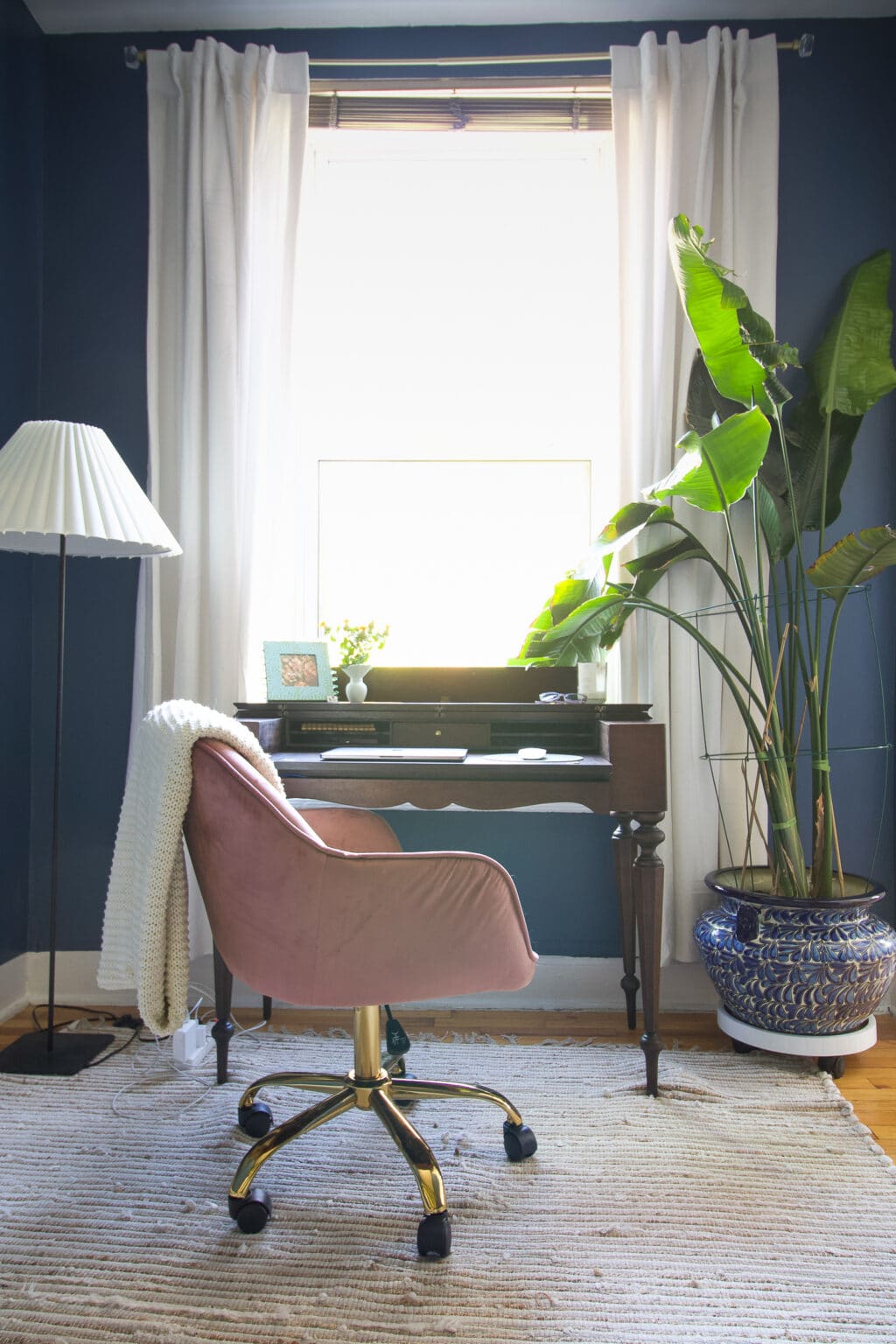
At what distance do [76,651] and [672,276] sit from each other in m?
2.05

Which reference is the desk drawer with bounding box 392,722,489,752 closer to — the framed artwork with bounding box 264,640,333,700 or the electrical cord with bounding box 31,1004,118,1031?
the framed artwork with bounding box 264,640,333,700

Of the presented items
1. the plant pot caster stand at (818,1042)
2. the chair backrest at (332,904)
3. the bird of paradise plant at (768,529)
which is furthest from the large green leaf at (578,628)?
the plant pot caster stand at (818,1042)

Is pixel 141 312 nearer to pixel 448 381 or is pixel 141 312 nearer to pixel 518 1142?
pixel 448 381

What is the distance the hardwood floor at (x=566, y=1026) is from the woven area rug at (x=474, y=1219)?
180 millimetres

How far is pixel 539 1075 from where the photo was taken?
2.20m

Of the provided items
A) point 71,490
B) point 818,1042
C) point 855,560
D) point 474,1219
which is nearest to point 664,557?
point 855,560

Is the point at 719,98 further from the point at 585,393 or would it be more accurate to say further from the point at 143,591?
the point at 143,591

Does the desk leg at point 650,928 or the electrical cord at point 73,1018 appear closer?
the desk leg at point 650,928

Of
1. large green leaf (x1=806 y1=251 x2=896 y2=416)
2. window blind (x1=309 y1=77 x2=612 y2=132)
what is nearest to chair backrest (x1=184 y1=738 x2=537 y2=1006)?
large green leaf (x1=806 y1=251 x2=896 y2=416)

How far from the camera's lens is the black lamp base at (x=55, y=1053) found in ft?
7.21

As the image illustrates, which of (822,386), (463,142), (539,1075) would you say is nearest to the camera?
(539,1075)

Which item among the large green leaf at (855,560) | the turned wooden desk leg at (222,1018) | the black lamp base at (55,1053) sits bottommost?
the black lamp base at (55,1053)

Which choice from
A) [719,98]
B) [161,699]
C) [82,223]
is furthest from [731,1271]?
[82,223]

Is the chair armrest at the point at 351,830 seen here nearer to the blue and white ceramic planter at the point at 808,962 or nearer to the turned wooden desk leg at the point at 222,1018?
the turned wooden desk leg at the point at 222,1018
